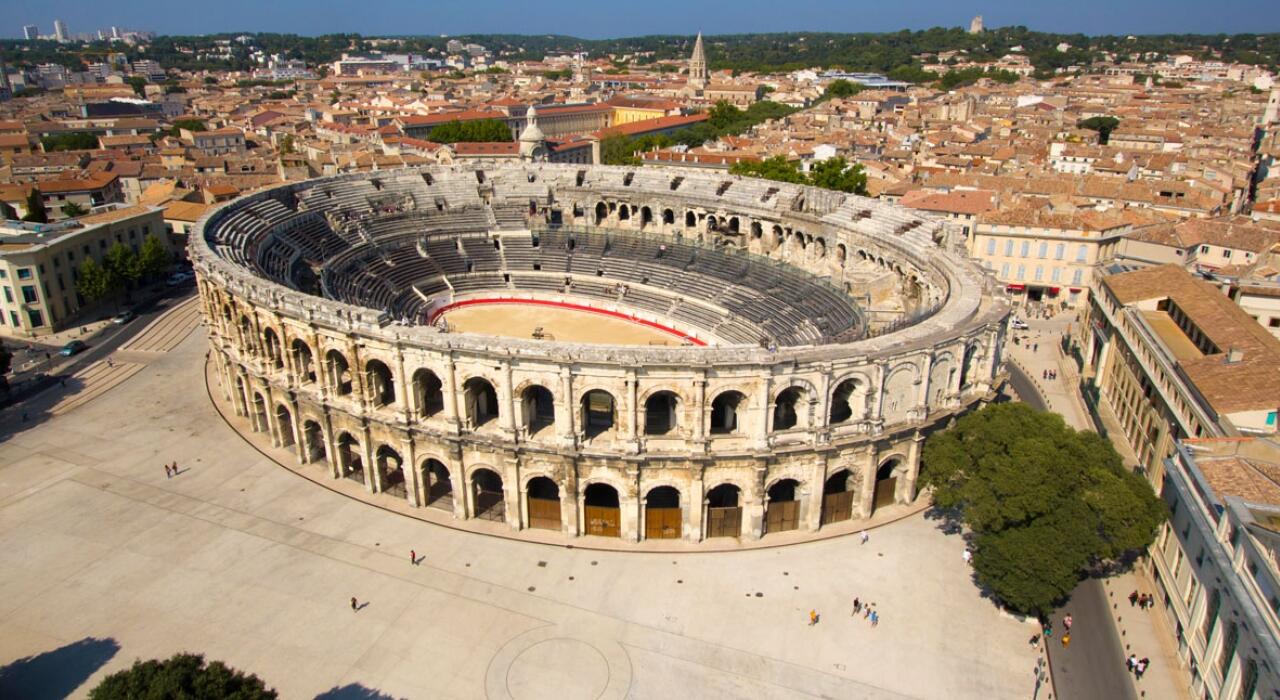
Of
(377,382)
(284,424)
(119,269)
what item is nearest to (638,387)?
(377,382)

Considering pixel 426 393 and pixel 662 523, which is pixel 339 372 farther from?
pixel 662 523

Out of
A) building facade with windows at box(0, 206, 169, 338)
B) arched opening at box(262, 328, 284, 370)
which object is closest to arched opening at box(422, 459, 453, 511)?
arched opening at box(262, 328, 284, 370)

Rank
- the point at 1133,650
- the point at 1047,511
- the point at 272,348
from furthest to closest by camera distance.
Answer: the point at 272,348
the point at 1047,511
the point at 1133,650

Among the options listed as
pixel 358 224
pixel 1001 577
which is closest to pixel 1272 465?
pixel 1001 577

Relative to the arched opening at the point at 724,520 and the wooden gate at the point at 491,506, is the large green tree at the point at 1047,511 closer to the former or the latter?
the arched opening at the point at 724,520

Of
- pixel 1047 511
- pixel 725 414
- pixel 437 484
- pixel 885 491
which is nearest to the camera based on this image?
pixel 1047 511

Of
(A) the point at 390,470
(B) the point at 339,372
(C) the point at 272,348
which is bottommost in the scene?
(A) the point at 390,470

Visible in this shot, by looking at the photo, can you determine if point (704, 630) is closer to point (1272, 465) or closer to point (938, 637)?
point (938, 637)

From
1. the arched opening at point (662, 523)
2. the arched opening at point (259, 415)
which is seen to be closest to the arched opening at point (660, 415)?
the arched opening at point (662, 523)
